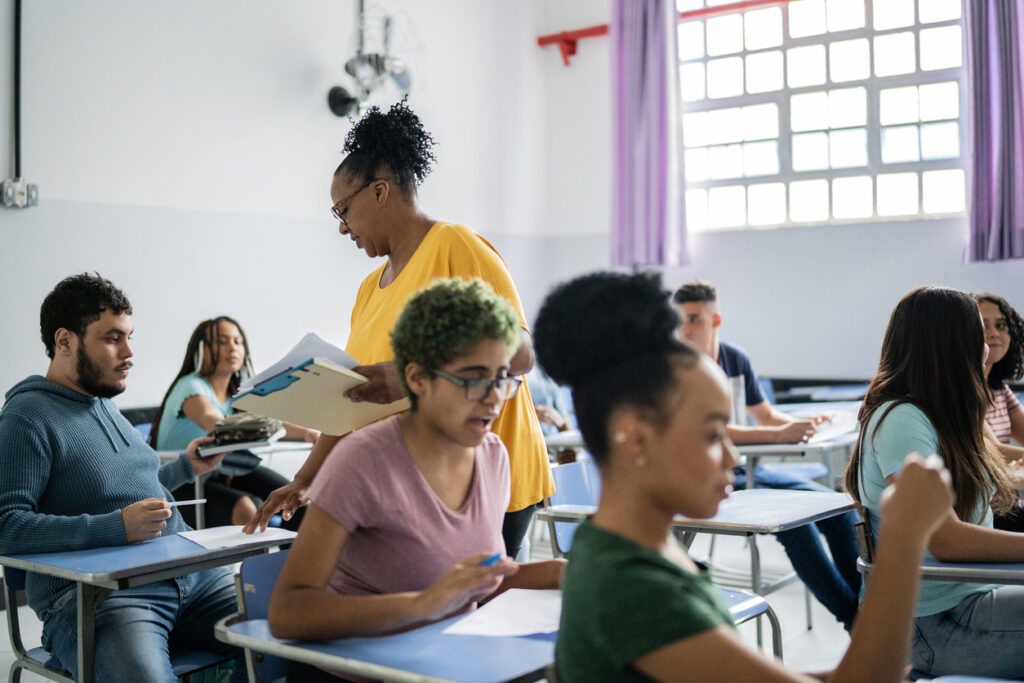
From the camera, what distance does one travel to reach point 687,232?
677 centimetres

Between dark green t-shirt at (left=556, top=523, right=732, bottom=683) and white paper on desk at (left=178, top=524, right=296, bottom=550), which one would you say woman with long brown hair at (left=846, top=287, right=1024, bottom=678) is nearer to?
dark green t-shirt at (left=556, top=523, right=732, bottom=683)

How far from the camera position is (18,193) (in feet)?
13.6

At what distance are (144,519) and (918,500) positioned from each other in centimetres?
159

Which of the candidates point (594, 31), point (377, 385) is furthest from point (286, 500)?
point (594, 31)

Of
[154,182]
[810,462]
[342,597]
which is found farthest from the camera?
[810,462]

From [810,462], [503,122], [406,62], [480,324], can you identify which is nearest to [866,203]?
[810,462]

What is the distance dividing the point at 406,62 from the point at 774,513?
4.57 m

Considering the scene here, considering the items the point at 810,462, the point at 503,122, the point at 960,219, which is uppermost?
the point at 503,122

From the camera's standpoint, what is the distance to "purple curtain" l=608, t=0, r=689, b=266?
6.64m

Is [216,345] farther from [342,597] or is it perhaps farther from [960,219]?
[960,219]

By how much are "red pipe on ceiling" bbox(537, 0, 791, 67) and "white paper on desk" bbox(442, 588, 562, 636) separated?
5878mm

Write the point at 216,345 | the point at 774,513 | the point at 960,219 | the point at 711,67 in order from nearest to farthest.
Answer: the point at 774,513, the point at 216,345, the point at 960,219, the point at 711,67

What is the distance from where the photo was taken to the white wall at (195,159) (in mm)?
4262

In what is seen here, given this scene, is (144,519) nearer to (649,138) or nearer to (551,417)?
(551,417)
